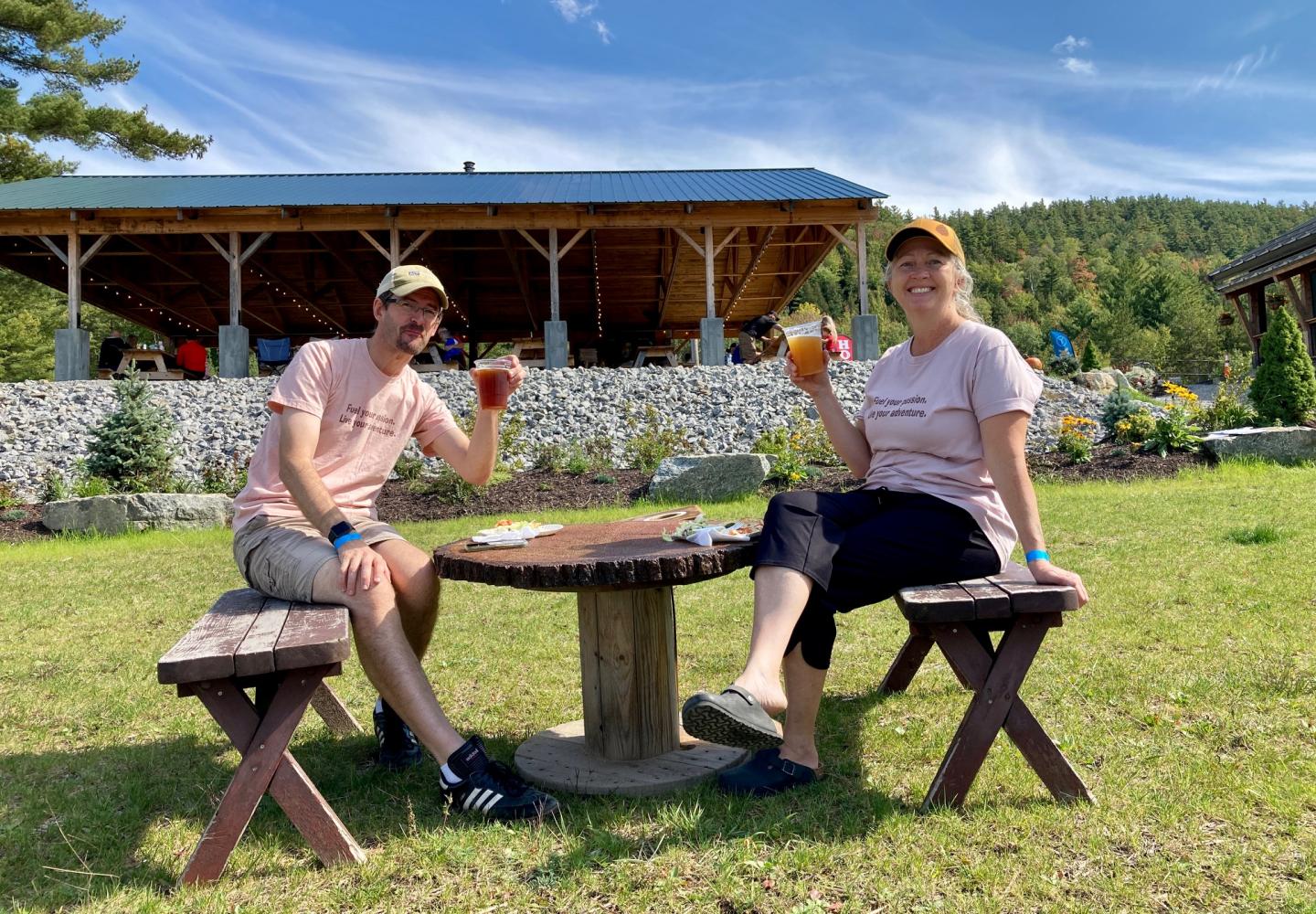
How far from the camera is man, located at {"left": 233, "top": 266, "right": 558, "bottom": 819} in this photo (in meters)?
2.19

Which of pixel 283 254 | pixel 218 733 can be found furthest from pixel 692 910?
pixel 283 254

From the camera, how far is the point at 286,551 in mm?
2381

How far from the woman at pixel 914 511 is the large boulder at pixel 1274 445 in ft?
26.2

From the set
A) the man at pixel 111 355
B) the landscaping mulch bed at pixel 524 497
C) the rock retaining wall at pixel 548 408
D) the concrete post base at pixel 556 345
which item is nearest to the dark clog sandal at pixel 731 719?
the landscaping mulch bed at pixel 524 497

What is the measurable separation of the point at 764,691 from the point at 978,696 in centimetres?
56

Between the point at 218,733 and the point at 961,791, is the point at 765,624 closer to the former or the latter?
the point at 961,791

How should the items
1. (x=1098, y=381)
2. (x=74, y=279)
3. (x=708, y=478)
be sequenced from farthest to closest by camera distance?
(x=1098, y=381)
(x=74, y=279)
(x=708, y=478)

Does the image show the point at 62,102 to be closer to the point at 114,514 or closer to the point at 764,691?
the point at 114,514

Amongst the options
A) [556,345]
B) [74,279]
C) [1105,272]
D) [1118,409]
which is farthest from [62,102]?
[1105,272]

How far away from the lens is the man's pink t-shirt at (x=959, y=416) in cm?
225

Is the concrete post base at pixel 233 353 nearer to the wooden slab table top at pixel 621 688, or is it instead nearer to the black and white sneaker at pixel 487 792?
the wooden slab table top at pixel 621 688

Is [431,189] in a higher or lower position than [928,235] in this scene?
higher

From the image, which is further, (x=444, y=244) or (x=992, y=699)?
(x=444, y=244)

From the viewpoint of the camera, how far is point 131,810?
7.60 ft
